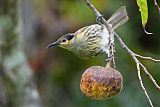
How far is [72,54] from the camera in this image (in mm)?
4793

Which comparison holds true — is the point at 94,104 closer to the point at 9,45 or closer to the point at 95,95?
the point at 9,45

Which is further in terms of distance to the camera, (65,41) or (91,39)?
(91,39)

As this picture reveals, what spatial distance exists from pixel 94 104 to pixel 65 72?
0.42 m

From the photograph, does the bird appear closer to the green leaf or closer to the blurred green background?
the green leaf

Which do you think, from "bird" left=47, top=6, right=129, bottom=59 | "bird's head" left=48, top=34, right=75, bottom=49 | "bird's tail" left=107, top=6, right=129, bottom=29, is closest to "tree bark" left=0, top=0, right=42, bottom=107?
"bird" left=47, top=6, right=129, bottom=59

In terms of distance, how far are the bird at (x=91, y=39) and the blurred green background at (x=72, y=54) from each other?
1.32 metres

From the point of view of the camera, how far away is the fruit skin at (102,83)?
2.02 meters

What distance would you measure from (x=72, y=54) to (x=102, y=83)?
9.09 ft

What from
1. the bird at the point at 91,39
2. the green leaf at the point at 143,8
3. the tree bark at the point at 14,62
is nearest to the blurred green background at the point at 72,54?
the tree bark at the point at 14,62

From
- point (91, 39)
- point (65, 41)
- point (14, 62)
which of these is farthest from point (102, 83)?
point (14, 62)

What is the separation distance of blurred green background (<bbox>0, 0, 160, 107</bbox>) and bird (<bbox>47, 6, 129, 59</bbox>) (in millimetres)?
1317

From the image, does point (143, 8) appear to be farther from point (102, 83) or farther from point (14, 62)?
point (14, 62)

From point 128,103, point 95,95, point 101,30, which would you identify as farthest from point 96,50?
point 128,103

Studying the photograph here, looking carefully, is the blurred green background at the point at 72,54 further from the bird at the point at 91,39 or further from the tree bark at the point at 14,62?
the bird at the point at 91,39
